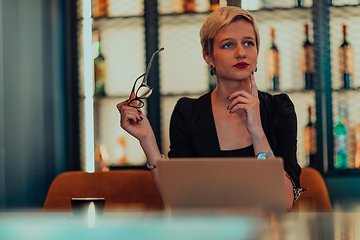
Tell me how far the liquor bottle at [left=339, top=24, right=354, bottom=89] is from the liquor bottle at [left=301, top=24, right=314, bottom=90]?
172mm

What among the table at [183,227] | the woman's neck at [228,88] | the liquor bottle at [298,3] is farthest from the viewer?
the liquor bottle at [298,3]

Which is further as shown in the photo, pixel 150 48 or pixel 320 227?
pixel 150 48

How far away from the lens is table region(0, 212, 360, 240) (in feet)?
0.86

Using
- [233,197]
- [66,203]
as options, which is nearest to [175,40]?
[66,203]

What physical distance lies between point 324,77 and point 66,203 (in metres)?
1.58

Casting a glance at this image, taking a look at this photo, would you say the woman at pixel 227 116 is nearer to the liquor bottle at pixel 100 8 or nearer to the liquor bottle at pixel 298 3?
the liquor bottle at pixel 298 3

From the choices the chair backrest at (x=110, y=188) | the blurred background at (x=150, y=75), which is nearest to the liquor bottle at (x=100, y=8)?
the blurred background at (x=150, y=75)

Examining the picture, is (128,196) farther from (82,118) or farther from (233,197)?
(82,118)

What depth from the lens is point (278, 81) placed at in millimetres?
2240

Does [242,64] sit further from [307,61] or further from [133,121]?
[307,61]

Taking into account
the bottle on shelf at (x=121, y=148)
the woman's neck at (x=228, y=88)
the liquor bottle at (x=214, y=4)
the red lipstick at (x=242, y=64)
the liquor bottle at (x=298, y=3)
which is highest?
the liquor bottle at (x=214, y=4)

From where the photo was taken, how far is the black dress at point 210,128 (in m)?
1.28

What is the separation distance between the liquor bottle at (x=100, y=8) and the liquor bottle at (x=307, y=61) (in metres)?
1.26

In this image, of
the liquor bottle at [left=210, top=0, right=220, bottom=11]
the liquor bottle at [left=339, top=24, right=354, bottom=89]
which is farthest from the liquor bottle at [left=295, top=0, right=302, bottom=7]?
the liquor bottle at [left=210, top=0, right=220, bottom=11]
